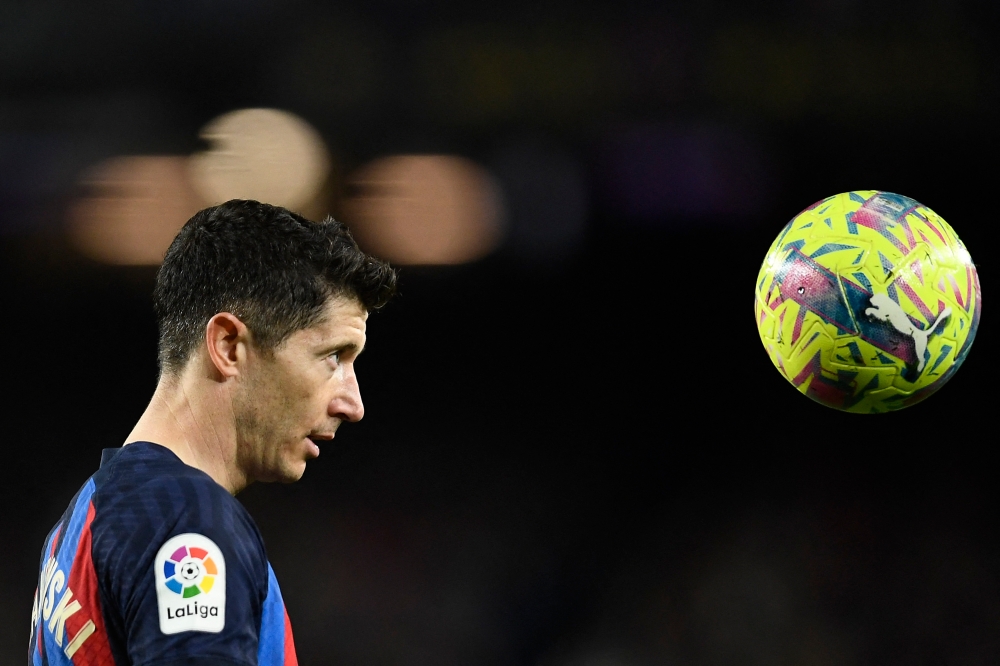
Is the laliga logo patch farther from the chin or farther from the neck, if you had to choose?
the chin

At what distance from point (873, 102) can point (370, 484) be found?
298 cm

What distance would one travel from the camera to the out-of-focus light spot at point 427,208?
4797 millimetres

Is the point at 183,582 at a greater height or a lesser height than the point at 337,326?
lesser

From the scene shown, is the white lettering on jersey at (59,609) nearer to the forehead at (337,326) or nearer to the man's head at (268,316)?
the man's head at (268,316)

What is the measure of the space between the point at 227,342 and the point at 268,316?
2.6 inches

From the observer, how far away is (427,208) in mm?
4883

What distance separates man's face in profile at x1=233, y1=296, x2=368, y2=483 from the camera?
4.70ft

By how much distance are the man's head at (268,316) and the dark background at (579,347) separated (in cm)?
306

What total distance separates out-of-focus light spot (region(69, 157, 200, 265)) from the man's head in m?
3.42

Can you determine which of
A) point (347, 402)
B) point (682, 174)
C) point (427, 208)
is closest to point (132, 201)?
point (427, 208)

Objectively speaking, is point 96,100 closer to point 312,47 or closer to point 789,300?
point 312,47

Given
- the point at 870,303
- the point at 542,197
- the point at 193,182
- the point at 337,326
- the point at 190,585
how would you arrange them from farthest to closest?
the point at 542,197 → the point at 193,182 → the point at 870,303 → the point at 337,326 → the point at 190,585

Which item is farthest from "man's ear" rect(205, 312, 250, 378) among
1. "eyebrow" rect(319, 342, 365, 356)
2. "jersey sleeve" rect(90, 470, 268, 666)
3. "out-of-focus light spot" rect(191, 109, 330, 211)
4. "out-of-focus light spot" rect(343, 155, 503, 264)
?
"out-of-focus light spot" rect(191, 109, 330, 211)

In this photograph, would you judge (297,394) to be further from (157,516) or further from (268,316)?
(157,516)
